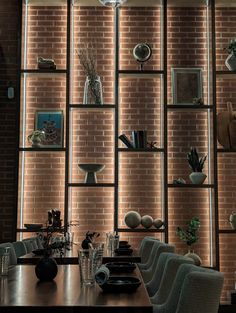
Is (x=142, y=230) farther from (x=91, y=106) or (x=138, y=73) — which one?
(x=138, y=73)

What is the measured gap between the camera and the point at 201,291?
2.03 meters

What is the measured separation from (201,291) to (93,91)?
164 inches

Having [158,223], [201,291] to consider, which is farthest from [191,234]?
[201,291]

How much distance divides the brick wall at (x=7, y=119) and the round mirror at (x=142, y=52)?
4.90 ft

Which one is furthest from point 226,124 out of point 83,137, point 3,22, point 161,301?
point 161,301

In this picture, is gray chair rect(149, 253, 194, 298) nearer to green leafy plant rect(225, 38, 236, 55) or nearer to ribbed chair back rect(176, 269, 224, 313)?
ribbed chair back rect(176, 269, 224, 313)

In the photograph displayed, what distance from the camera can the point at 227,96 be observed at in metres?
6.24

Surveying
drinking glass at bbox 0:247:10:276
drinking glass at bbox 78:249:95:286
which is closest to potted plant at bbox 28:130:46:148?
drinking glass at bbox 0:247:10:276

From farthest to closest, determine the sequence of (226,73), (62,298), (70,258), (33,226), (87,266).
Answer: (226,73) < (33,226) < (70,258) < (87,266) < (62,298)

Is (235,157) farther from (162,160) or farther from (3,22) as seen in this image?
(3,22)

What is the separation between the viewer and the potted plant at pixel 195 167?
5.79 m

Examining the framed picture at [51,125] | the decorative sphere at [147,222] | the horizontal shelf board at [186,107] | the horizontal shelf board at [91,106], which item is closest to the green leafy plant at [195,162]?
the horizontal shelf board at [186,107]

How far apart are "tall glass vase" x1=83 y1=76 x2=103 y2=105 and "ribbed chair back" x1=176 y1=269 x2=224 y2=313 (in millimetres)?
4111

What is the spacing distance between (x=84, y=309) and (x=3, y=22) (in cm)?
506
